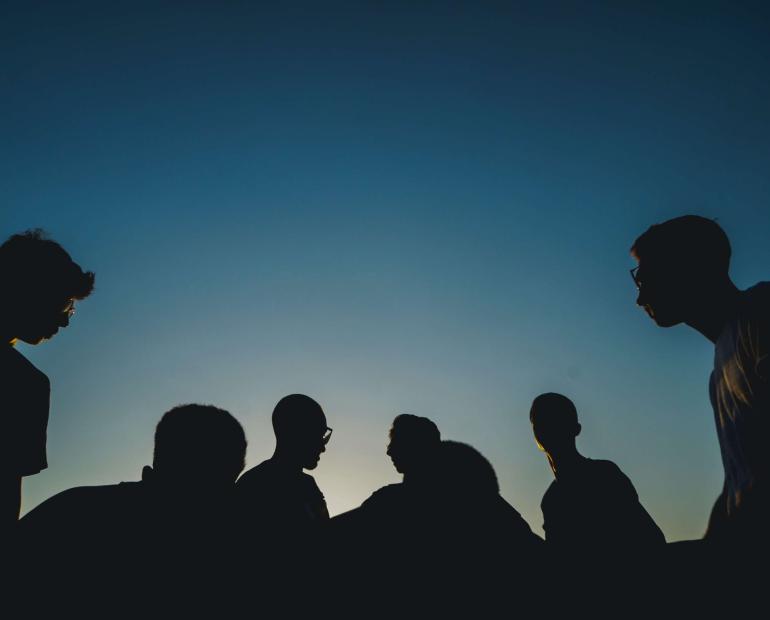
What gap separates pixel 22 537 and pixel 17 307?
1.47 metres

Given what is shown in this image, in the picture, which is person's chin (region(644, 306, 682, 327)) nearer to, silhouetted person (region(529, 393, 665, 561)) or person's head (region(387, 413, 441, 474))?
silhouetted person (region(529, 393, 665, 561))

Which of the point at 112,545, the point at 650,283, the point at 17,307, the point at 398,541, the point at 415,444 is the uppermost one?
the point at 17,307

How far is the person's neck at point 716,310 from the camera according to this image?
2.15 m

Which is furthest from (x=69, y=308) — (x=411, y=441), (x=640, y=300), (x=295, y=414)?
(x=640, y=300)

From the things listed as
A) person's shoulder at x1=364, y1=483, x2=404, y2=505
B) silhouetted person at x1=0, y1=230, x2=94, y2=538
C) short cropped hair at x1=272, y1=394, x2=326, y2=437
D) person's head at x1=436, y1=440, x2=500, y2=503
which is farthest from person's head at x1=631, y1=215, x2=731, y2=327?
silhouetted person at x1=0, y1=230, x2=94, y2=538

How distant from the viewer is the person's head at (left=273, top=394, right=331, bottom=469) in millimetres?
3764

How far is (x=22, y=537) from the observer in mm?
1833

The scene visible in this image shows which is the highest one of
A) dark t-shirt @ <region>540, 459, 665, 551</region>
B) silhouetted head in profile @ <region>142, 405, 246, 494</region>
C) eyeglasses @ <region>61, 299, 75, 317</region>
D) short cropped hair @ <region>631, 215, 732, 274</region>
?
eyeglasses @ <region>61, 299, 75, 317</region>

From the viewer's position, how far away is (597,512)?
335 centimetres

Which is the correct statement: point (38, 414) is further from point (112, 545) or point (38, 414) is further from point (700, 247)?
point (700, 247)

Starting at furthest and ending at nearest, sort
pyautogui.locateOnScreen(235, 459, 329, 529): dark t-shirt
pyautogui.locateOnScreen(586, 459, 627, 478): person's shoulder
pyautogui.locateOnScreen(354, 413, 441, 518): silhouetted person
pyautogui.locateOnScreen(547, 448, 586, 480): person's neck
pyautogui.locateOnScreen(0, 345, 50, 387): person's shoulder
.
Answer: pyautogui.locateOnScreen(547, 448, 586, 480): person's neck, pyautogui.locateOnScreen(354, 413, 441, 518): silhouetted person, pyautogui.locateOnScreen(586, 459, 627, 478): person's shoulder, pyautogui.locateOnScreen(235, 459, 329, 529): dark t-shirt, pyautogui.locateOnScreen(0, 345, 50, 387): person's shoulder

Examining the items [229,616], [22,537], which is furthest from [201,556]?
[22,537]

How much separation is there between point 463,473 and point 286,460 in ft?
5.30

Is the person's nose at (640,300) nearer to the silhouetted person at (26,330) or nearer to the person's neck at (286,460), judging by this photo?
the person's neck at (286,460)
